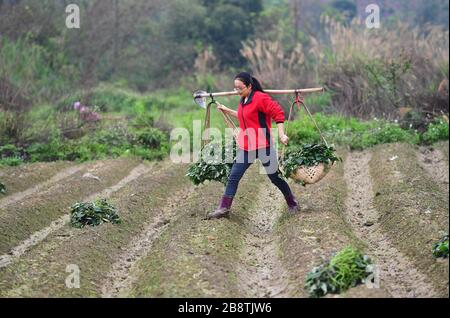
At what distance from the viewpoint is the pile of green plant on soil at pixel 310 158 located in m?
9.49

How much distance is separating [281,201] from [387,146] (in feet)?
16.2

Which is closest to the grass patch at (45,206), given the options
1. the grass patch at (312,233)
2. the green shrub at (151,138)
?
the green shrub at (151,138)

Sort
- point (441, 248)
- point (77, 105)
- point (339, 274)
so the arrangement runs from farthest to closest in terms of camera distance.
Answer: point (77, 105) < point (441, 248) < point (339, 274)

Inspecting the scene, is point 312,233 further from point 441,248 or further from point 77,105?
point 77,105

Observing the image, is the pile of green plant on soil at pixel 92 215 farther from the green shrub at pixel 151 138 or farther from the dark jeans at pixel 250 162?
the green shrub at pixel 151 138

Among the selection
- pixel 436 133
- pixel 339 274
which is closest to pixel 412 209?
pixel 339 274

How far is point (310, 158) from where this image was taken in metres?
9.53

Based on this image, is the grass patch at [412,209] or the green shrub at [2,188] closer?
the grass patch at [412,209]

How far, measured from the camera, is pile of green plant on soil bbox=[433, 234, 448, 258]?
7356 millimetres

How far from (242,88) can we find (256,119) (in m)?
0.42

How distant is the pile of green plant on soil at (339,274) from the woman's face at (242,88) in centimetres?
296

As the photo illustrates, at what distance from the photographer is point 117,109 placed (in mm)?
24750

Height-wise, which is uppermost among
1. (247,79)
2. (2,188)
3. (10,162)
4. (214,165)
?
(247,79)

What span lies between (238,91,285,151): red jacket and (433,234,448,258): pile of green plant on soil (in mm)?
2505
